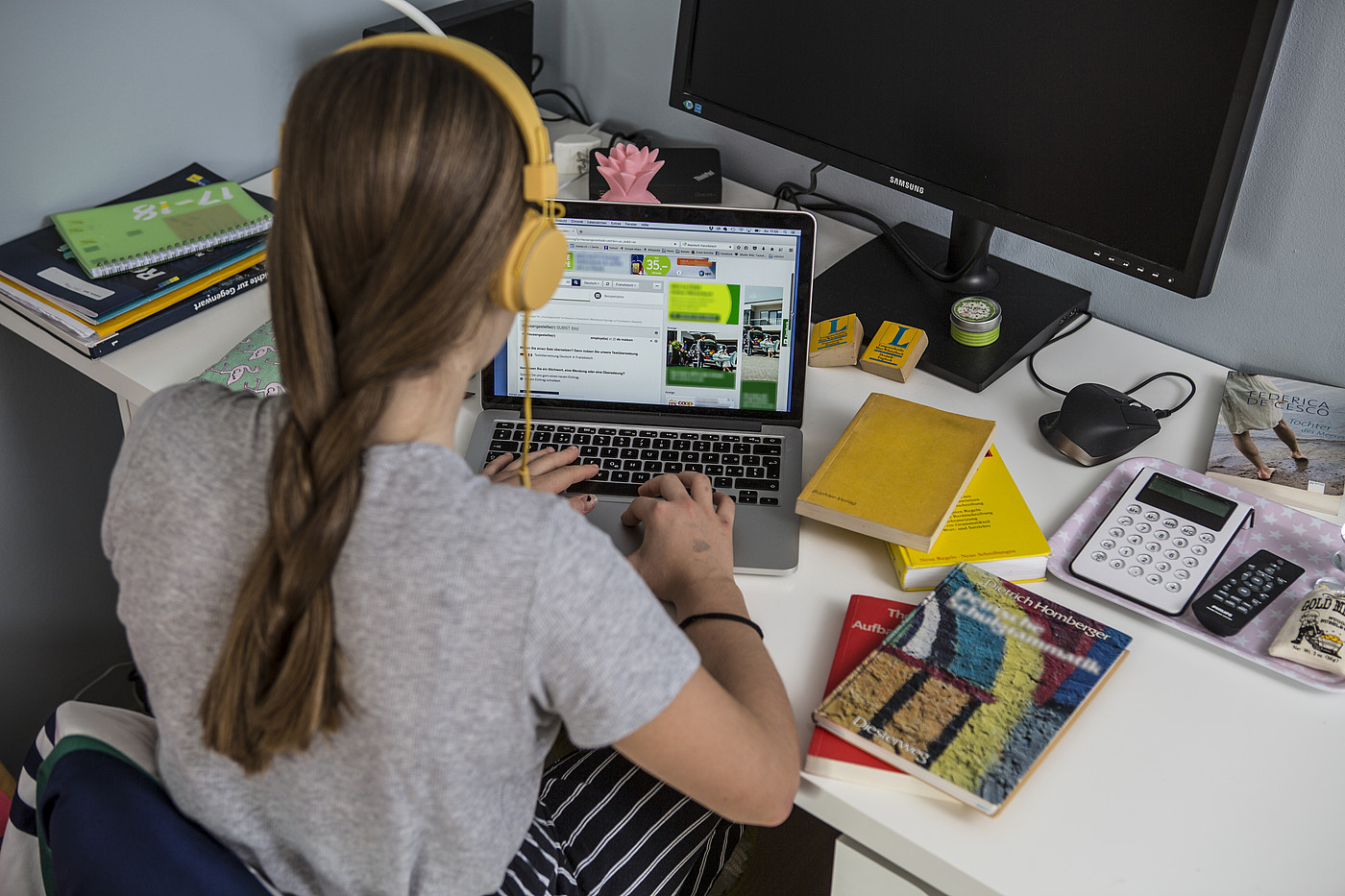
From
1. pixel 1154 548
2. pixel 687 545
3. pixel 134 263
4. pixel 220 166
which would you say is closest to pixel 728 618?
pixel 687 545

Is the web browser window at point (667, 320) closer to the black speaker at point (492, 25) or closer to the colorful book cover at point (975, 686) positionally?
the colorful book cover at point (975, 686)

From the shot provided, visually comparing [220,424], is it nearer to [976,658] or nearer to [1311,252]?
[976,658]

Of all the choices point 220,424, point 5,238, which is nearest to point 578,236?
point 220,424

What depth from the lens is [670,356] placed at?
1104 millimetres

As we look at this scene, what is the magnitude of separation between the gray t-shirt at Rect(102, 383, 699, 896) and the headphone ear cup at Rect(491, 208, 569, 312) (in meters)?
0.11

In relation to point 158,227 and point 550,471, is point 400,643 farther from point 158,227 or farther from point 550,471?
point 158,227

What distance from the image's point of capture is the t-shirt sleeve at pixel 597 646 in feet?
1.97

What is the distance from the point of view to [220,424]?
26.3 inches

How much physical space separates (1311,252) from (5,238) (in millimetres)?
1561

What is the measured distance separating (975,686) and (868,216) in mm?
808

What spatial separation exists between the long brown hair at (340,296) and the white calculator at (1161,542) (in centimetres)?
65

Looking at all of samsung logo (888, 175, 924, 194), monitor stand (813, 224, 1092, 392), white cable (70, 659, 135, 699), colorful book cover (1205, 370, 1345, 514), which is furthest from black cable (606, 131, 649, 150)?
white cable (70, 659, 135, 699)

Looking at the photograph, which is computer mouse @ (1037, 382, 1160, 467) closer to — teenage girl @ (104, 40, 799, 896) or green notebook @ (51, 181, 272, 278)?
teenage girl @ (104, 40, 799, 896)

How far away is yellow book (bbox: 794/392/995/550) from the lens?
0.96m
